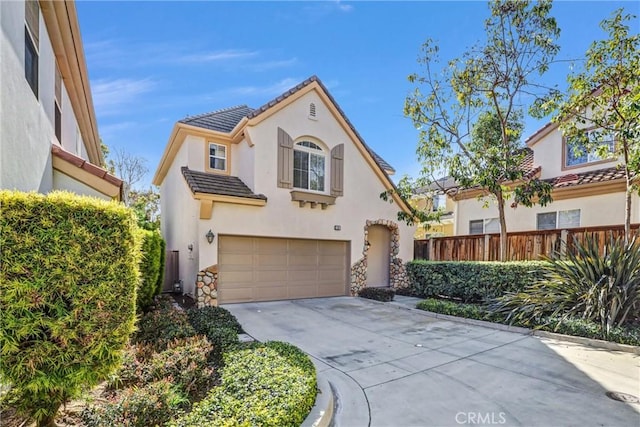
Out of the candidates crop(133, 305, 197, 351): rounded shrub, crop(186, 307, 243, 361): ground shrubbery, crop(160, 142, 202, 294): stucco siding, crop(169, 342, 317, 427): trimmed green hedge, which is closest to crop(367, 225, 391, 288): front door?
crop(160, 142, 202, 294): stucco siding

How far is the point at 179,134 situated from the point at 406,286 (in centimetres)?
1100

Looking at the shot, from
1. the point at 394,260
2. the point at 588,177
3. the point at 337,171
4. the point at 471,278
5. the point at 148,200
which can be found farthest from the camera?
the point at 148,200

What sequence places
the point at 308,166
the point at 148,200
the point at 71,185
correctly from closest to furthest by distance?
the point at 71,185
the point at 308,166
the point at 148,200

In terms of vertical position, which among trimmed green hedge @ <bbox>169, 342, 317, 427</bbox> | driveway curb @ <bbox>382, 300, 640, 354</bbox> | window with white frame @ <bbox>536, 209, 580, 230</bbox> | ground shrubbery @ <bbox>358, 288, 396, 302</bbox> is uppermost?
window with white frame @ <bbox>536, 209, 580, 230</bbox>

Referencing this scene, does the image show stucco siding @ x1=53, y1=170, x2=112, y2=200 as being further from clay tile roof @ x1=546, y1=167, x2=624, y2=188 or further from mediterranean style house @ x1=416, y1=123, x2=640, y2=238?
clay tile roof @ x1=546, y1=167, x2=624, y2=188

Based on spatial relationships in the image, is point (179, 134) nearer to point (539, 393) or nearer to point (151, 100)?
point (151, 100)

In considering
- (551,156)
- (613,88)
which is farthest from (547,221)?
(613,88)

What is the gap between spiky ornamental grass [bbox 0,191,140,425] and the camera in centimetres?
294

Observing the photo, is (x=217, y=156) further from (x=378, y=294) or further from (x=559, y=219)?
(x=559, y=219)

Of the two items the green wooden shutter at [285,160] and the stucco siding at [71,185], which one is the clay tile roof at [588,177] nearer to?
the green wooden shutter at [285,160]

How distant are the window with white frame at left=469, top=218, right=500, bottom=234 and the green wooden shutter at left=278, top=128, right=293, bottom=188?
9.21 metres

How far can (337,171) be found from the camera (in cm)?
1310

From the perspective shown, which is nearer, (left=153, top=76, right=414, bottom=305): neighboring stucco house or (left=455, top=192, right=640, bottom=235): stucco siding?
(left=153, top=76, right=414, bottom=305): neighboring stucco house

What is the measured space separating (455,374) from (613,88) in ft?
27.4
